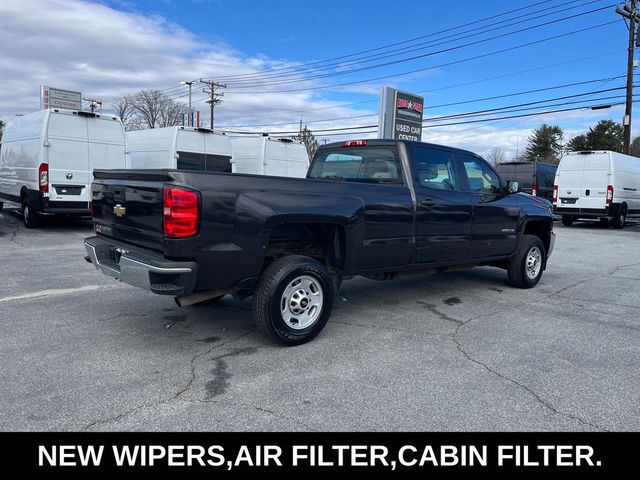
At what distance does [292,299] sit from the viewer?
14.5 ft

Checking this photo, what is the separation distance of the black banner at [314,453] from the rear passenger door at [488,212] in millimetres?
3471

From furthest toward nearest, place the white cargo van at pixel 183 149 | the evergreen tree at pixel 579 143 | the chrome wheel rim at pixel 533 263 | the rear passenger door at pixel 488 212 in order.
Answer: the evergreen tree at pixel 579 143
the white cargo van at pixel 183 149
the chrome wheel rim at pixel 533 263
the rear passenger door at pixel 488 212

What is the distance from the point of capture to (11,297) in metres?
5.90

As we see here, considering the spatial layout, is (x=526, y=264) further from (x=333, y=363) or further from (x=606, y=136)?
(x=606, y=136)

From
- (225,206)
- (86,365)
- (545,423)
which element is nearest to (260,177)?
(225,206)

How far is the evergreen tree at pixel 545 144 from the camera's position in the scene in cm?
7731

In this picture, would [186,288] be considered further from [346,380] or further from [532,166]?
[532,166]

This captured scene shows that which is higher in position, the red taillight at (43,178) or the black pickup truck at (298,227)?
the red taillight at (43,178)

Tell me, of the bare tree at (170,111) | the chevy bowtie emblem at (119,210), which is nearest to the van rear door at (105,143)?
the chevy bowtie emblem at (119,210)

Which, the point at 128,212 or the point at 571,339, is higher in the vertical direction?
the point at 128,212

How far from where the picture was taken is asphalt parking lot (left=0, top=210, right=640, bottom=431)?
3.19 m

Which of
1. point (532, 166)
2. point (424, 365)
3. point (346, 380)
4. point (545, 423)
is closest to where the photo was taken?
point (545, 423)

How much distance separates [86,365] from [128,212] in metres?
1.26

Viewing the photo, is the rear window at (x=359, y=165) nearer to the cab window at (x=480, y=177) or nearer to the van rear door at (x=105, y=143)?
the cab window at (x=480, y=177)
